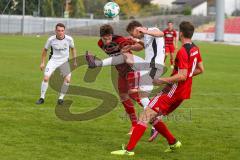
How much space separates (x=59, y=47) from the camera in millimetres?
15797

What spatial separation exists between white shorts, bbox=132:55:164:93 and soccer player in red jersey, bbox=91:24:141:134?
0.16 m

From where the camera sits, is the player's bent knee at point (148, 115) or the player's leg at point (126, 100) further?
the player's leg at point (126, 100)

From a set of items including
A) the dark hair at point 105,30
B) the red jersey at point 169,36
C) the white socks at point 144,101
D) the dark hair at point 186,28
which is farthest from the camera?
the red jersey at point 169,36

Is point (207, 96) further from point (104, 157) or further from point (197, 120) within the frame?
point (104, 157)

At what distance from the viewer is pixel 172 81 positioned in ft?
29.3

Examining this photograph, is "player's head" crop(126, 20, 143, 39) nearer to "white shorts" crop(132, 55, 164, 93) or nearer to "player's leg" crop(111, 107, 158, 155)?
"white shorts" crop(132, 55, 164, 93)

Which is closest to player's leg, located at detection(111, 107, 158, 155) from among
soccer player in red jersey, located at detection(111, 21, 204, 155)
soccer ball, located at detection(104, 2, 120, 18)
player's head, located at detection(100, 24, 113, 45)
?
soccer player in red jersey, located at detection(111, 21, 204, 155)

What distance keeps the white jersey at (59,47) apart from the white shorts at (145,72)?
14.2 ft

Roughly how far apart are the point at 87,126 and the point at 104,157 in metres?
2.96

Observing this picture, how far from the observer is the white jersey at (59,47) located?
619 inches

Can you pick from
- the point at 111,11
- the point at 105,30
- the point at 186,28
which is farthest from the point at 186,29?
the point at 111,11

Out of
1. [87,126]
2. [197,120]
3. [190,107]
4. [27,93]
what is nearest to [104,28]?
[87,126]

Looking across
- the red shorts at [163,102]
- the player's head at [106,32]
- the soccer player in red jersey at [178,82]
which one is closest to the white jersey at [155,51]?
the player's head at [106,32]

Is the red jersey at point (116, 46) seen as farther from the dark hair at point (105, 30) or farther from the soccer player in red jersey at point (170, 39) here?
the soccer player in red jersey at point (170, 39)
